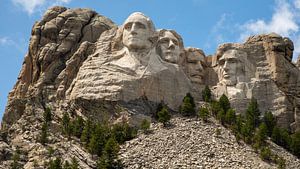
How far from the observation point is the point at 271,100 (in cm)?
5447

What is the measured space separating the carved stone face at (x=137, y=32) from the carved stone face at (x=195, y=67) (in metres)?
3.09

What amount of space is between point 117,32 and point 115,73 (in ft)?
9.40

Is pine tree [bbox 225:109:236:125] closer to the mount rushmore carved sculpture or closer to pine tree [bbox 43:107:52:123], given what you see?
the mount rushmore carved sculpture

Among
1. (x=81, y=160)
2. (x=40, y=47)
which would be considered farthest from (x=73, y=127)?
(x=40, y=47)

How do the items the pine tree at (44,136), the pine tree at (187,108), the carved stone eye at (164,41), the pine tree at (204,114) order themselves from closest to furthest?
the pine tree at (44,136)
the pine tree at (204,114)
the pine tree at (187,108)
the carved stone eye at (164,41)

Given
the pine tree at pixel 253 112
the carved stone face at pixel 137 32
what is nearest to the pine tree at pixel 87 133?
the carved stone face at pixel 137 32

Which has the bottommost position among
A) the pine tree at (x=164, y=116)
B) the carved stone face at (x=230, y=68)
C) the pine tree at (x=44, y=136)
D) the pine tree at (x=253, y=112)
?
the pine tree at (x=44, y=136)

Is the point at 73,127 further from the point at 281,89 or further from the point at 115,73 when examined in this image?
the point at 281,89

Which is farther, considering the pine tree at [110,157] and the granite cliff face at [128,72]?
the granite cliff face at [128,72]

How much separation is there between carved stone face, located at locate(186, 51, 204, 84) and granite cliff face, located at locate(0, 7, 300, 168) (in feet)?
0.17

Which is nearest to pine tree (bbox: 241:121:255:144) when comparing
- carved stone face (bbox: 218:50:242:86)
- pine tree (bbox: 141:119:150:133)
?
pine tree (bbox: 141:119:150:133)

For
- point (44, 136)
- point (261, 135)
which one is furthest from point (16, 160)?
point (261, 135)

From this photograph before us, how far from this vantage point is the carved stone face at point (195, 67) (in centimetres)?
5562

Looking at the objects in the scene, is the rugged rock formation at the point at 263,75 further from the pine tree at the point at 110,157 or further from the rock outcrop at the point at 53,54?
the pine tree at the point at 110,157
